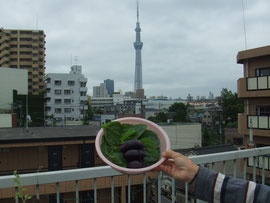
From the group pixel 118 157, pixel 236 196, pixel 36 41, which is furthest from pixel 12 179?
pixel 36 41

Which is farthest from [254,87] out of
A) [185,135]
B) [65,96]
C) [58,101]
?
[58,101]

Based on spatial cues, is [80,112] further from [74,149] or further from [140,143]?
[140,143]

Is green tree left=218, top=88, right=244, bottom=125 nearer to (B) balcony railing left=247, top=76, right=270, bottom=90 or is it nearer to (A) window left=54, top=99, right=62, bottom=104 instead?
(B) balcony railing left=247, top=76, right=270, bottom=90

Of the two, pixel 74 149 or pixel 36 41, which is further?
pixel 36 41

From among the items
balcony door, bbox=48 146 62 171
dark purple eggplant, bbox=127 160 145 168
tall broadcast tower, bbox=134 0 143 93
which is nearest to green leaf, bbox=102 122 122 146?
dark purple eggplant, bbox=127 160 145 168

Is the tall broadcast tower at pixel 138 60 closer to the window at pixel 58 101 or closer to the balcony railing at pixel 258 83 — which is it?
the window at pixel 58 101

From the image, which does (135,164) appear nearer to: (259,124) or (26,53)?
(259,124)
